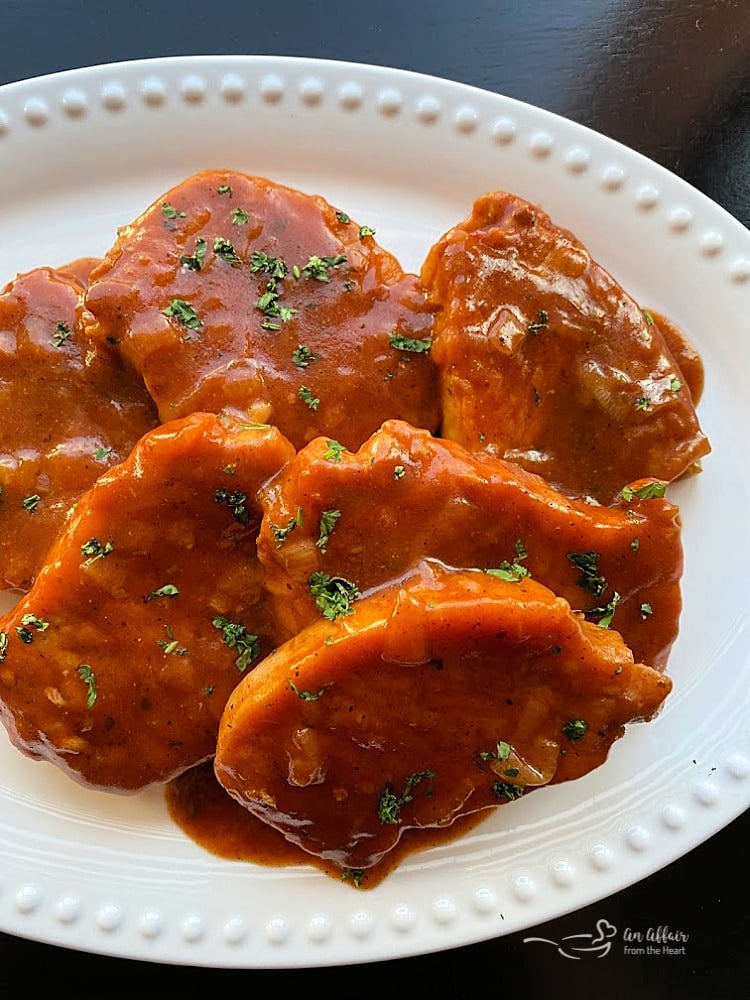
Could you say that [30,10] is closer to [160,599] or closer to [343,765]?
[160,599]

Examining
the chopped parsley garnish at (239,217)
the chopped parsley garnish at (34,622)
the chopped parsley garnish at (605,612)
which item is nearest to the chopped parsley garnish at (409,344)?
the chopped parsley garnish at (239,217)

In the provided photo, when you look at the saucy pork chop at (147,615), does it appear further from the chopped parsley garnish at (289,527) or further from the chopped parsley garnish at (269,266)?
the chopped parsley garnish at (269,266)

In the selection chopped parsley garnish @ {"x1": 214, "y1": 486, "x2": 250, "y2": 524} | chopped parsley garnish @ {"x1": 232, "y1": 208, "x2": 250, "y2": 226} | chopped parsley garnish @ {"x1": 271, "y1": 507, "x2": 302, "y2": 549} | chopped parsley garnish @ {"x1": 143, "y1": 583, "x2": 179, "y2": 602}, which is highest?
chopped parsley garnish @ {"x1": 232, "y1": 208, "x2": 250, "y2": 226}

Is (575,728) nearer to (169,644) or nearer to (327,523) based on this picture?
(327,523)

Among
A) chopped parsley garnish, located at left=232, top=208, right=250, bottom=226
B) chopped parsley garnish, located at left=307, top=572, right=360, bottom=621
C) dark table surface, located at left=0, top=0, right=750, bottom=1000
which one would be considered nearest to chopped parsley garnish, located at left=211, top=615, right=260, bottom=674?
chopped parsley garnish, located at left=307, top=572, right=360, bottom=621

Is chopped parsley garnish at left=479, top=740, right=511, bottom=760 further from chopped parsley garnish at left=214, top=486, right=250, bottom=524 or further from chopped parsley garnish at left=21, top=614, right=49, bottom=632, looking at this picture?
chopped parsley garnish at left=21, top=614, right=49, bottom=632

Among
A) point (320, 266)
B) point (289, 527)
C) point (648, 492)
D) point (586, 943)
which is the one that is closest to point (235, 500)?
point (289, 527)

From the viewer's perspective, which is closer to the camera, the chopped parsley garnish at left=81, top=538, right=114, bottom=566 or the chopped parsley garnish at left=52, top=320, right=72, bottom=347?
the chopped parsley garnish at left=81, top=538, right=114, bottom=566

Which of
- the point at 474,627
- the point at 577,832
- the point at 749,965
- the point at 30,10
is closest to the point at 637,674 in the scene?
the point at 474,627
